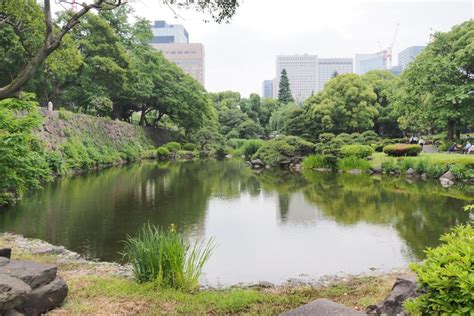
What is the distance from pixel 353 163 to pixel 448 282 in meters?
19.7

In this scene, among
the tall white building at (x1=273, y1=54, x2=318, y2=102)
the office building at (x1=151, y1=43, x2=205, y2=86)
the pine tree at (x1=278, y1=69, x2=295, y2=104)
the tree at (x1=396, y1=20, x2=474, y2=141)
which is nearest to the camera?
the tree at (x1=396, y1=20, x2=474, y2=141)

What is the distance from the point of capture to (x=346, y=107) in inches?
1223

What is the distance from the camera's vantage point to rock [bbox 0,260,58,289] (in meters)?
3.52

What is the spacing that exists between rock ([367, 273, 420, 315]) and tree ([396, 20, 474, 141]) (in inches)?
744

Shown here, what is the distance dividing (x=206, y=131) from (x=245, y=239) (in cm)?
3043

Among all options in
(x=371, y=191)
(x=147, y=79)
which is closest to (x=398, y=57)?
(x=147, y=79)

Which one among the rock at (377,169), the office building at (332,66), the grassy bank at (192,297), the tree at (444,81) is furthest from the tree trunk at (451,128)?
the office building at (332,66)

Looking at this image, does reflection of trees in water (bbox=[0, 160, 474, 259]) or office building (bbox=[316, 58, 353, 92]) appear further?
office building (bbox=[316, 58, 353, 92])

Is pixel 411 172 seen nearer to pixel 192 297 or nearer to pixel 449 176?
pixel 449 176

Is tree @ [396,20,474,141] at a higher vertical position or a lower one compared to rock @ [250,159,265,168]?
higher

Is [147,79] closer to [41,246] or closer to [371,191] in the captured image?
[371,191]

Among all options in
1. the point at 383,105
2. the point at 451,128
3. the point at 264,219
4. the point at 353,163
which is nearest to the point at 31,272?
the point at 264,219

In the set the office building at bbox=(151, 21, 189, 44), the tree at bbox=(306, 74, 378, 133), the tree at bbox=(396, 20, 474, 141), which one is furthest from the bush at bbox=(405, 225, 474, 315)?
the office building at bbox=(151, 21, 189, 44)

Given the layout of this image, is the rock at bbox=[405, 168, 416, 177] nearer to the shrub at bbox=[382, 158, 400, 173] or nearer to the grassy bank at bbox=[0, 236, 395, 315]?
the shrub at bbox=[382, 158, 400, 173]
